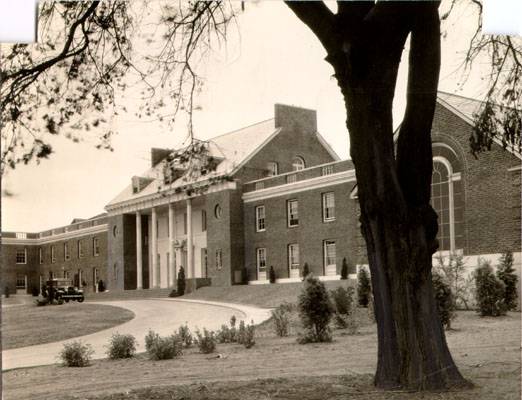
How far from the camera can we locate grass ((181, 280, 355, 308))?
689 inches

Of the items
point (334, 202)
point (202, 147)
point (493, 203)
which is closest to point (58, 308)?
point (202, 147)

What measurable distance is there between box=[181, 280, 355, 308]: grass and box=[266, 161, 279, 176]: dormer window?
163 inches

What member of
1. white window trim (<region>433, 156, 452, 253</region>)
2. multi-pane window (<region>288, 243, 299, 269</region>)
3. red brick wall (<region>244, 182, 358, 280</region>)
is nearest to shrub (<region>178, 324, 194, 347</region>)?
white window trim (<region>433, 156, 452, 253</region>)

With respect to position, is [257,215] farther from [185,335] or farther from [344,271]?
[185,335]

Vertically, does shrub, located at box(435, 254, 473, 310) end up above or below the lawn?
above

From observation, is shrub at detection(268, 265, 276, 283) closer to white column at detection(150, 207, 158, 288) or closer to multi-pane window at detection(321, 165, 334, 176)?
multi-pane window at detection(321, 165, 334, 176)

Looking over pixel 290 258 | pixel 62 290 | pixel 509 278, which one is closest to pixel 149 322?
pixel 62 290

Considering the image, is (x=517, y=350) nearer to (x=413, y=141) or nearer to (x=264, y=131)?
(x=413, y=141)

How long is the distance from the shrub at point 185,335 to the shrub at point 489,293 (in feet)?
22.8

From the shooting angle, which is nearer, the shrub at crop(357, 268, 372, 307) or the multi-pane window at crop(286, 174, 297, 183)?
the shrub at crop(357, 268, 372, 307)

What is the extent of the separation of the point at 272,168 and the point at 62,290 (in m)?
13.3

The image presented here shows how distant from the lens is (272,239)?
1222 inches

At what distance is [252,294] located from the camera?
20.4 metres

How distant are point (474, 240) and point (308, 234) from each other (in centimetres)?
1137
